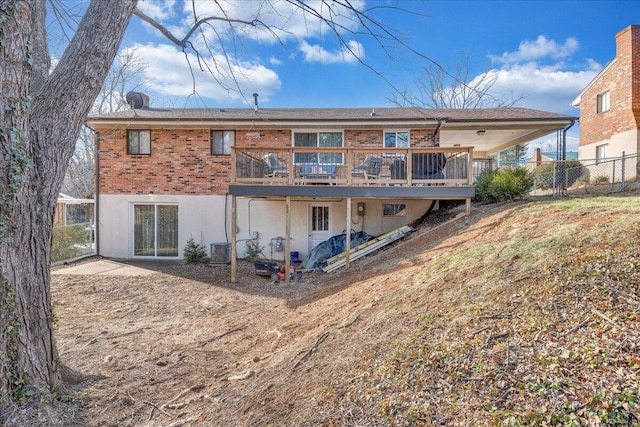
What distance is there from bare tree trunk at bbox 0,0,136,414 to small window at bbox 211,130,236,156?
7784mm

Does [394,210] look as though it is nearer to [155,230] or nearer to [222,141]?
[222,141]

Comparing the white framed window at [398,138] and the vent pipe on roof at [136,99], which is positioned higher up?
the vent pipe on roof at [136,99]

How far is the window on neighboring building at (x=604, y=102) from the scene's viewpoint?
55.8 ft

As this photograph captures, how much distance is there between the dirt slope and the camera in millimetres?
2258

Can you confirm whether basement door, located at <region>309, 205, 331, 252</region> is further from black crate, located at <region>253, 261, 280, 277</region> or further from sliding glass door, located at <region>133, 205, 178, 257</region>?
sliding glass door, located at <region>133, 205, 178, 257</region>

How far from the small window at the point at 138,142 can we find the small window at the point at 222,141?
2195 mm

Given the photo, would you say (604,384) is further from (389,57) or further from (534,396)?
(389,57)

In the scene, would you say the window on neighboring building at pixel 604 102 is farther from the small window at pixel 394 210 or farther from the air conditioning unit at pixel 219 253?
the air conditioning unit at pixel 219 253

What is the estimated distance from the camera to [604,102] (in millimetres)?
17406

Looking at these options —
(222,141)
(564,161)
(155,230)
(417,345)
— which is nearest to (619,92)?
(564,161)

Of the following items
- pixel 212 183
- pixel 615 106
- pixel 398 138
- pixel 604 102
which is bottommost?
pixel 212 183

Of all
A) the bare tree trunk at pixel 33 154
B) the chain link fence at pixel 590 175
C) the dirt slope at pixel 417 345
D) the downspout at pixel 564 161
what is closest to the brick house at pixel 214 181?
the downspout at pixel 564 161

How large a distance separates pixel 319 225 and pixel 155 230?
5652 mm

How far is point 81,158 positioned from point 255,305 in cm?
2142
